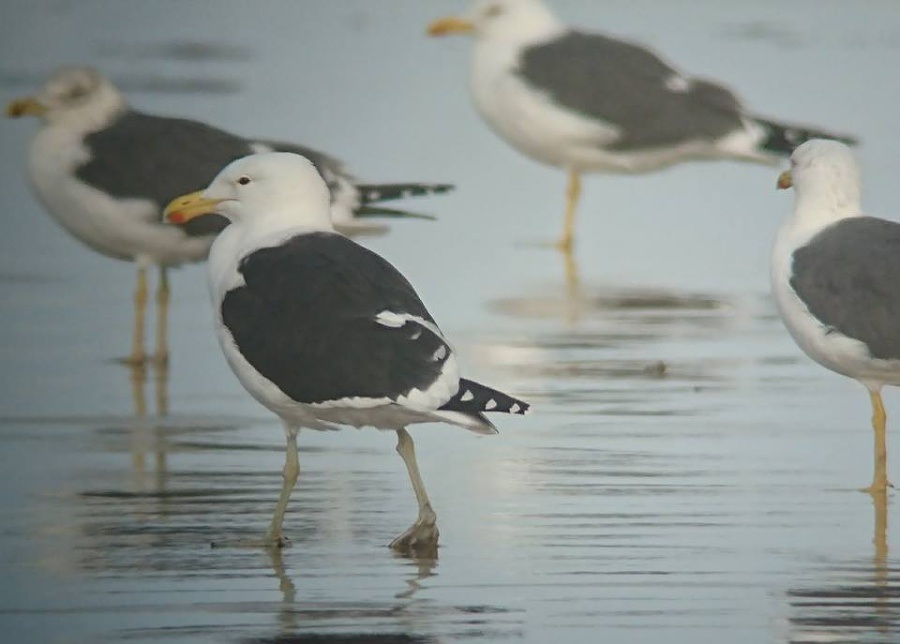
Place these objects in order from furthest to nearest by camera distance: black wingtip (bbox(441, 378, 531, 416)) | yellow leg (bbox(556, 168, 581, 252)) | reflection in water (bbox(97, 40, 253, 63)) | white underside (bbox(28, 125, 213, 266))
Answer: reflection in water (bbox(97, 40, 253, 63)) → yellow leg (bbox(556, 168, 581, 252)) → white underside (bbox(28, 125, 213, 266)) → black wingtip (bbox(441, 378, 531, 416))

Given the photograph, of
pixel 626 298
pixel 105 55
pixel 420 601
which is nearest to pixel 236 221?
pixel 420 601

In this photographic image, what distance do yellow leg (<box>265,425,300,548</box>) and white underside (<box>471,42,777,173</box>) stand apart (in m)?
7.64

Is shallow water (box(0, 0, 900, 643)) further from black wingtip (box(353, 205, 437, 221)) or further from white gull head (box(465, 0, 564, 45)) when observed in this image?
white gull head (box(465, 0, 564, 45))

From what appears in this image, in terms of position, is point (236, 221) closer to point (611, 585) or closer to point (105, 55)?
point (611, 585)

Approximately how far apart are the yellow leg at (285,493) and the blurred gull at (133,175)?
10.9ft

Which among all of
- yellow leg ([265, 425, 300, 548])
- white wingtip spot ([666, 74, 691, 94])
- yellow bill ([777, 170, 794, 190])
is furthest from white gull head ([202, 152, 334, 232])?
white wingtip spot ([666, 74, 691, 94])

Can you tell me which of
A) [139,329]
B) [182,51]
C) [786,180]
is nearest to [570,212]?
[139,329]

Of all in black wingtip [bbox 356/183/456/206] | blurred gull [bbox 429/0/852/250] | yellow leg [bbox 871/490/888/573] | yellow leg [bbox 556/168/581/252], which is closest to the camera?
yellow leg [bbox 871/490/888/573]

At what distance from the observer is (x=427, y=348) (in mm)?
6887

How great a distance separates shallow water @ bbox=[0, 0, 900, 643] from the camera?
246 inches

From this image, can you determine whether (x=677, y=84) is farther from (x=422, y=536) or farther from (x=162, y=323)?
(x=422, y=536)

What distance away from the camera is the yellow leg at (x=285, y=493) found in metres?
7.00

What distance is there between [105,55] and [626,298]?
10805 mm

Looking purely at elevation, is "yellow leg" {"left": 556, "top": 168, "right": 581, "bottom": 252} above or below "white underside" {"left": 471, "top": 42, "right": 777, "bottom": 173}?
below
